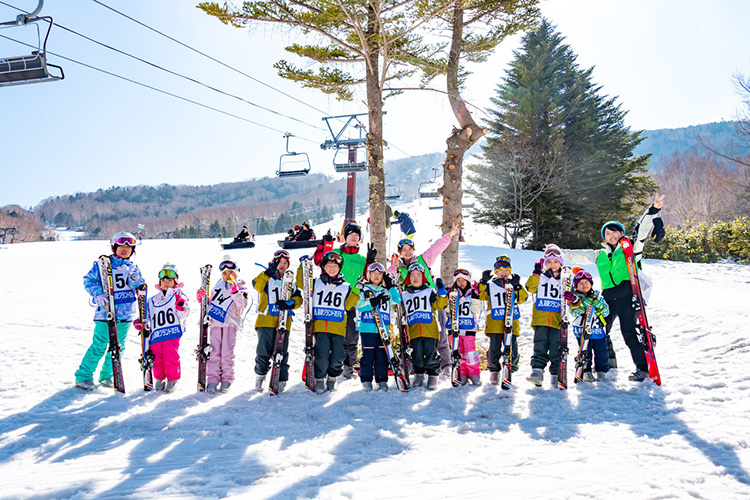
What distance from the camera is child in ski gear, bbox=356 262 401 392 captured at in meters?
4.85

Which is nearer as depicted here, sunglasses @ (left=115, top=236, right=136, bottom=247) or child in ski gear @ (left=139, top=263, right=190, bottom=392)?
child in ski gear @ (left=139, top=263, right=190, bottom=392)

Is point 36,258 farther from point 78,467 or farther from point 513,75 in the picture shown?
point 513,75

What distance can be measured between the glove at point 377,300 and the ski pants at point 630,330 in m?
2.84

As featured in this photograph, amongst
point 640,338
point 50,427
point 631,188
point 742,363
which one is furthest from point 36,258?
point 631,188

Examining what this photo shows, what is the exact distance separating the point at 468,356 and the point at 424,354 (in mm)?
545

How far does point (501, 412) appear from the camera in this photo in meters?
4.14

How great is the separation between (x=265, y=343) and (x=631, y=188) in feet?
68.5

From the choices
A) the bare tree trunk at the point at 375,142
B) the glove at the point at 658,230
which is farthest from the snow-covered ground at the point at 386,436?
the bare tree trunk at the point at 375,142

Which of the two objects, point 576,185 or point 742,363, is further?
point 576,185

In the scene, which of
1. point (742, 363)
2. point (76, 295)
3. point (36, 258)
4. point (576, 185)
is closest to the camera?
point (742, 363)

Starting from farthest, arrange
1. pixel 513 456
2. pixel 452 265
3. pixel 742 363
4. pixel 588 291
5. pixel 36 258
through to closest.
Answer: pixel 36 258
pixel 452 265
pixel 588 291
pixel 742 363
pixel 513 456

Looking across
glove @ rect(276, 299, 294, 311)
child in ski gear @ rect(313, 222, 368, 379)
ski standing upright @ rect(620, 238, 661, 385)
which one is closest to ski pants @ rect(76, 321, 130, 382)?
glove @ rect(276, 299, 294, 311)

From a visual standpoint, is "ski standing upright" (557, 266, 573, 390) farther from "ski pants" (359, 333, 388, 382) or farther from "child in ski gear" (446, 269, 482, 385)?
"ski pants" (359, 333, 388, 382)

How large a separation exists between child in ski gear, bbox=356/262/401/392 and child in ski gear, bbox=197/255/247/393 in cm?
146
